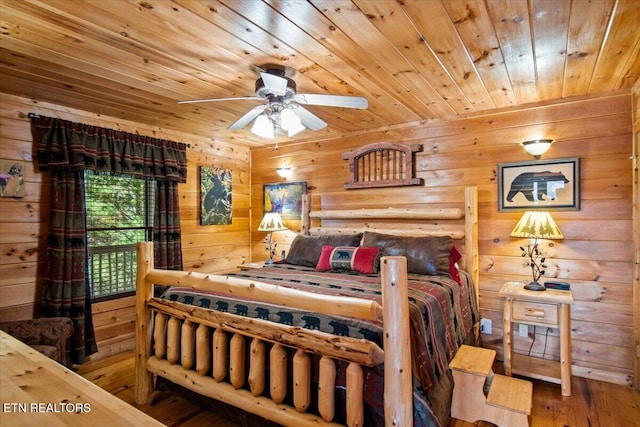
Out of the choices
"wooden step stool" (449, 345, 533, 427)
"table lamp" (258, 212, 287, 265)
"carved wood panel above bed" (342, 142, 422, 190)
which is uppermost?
"carved wood panel above bed" (342, 142, 422, 190)

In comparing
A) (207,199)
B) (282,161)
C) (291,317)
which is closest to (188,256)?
(207,199)

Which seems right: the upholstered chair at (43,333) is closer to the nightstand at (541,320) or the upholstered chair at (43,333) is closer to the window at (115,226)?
the window at (115,226)

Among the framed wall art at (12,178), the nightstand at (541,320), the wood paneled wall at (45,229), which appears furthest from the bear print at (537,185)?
the framed wall art at (12,178)

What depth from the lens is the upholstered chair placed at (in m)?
2.42

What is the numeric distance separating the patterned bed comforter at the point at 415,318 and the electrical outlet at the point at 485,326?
180 millimetres

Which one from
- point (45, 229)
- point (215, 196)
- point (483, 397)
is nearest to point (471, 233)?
point (483, 397)

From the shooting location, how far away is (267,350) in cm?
195

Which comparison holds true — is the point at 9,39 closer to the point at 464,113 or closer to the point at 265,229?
the point at 265,229

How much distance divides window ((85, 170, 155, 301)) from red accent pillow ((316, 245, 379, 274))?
194cm

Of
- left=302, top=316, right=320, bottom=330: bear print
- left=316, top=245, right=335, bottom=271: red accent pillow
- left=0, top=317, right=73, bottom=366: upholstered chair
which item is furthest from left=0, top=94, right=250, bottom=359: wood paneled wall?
left=302, top=316, right=320, bottom=330: bear print

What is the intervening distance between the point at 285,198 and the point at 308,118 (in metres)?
2.10

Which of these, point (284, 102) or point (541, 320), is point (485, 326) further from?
point (284, 102)

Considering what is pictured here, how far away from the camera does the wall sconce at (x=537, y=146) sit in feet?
9.46

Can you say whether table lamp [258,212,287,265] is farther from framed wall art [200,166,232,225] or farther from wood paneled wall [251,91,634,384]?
wood paneled wall [251,91,634,384]
